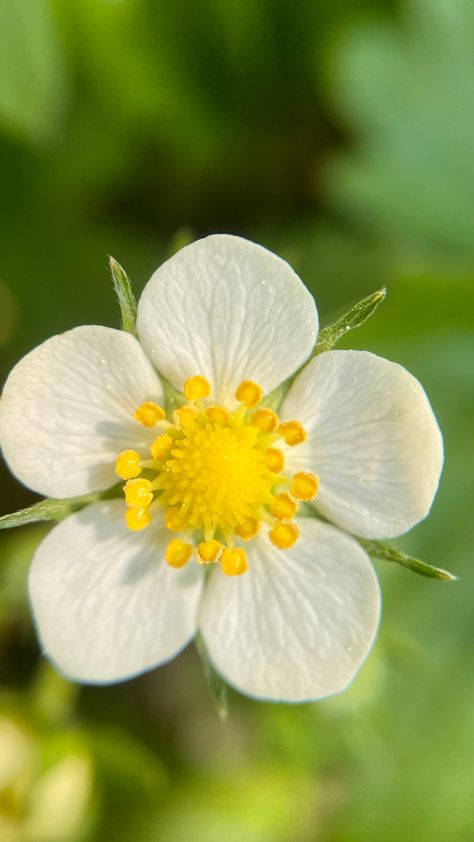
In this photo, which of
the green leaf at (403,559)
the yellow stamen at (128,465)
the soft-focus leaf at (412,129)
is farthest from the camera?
the soft-focus leaf at (412,129)

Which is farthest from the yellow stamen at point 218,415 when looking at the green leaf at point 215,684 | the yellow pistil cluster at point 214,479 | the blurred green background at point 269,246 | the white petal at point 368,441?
the blurred green background at point 269,246

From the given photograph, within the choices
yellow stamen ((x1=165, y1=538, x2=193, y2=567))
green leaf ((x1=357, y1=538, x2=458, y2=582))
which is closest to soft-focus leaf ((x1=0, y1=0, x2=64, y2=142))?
yellow stamen ((x1=165, y1=538, x2=193, y2=567))

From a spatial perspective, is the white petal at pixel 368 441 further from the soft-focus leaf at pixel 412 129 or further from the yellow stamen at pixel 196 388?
the soft-focus leaf at pixel 412 129

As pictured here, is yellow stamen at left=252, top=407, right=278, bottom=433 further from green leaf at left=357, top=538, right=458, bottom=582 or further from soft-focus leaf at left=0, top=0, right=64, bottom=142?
soft-focus leaf at left=0, top=0, right=64, bottom=142

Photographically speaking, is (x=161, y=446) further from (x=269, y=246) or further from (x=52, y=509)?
(x=269, y=246)

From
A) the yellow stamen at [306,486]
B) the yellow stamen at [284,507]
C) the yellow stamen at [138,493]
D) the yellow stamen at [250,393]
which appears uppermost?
the yellow stamen at [250,393]

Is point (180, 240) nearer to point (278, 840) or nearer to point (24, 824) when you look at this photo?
point (24, 824)

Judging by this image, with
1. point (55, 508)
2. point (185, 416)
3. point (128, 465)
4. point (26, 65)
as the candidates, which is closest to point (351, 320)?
point (185, 416)
